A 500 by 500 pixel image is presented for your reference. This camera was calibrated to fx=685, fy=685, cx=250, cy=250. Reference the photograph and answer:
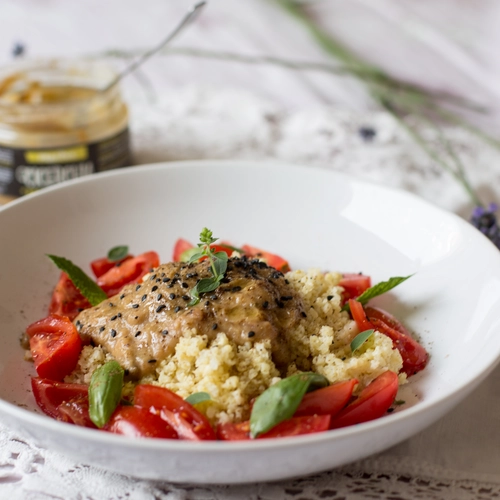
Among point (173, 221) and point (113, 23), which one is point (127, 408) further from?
point (113, 23)

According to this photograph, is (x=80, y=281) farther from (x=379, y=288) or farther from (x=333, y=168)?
(x=333, y=168)

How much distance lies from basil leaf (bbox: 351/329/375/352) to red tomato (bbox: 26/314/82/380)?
3.13ft

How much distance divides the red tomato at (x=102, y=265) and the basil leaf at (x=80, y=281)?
23 centimetres

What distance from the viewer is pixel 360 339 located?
2271 millimetres

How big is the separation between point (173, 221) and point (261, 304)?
1.09m

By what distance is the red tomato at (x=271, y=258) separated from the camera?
291 cm

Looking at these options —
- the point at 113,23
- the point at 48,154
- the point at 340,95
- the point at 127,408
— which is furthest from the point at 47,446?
the point at 113,23

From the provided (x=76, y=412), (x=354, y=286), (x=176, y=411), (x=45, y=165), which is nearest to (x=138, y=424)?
(x=176, y=411)

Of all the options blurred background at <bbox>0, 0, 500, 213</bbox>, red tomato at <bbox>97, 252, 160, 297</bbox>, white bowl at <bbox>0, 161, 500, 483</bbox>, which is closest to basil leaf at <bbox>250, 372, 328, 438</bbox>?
white bowl at <bbox>0, 161, 500, 483</bbox>

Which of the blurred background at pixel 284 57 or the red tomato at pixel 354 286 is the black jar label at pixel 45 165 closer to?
the blurred background at pixel 284 57

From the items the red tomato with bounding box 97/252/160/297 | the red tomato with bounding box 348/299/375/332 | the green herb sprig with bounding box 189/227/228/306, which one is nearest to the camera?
the green herb sprig with bounding box 189/227/228/306

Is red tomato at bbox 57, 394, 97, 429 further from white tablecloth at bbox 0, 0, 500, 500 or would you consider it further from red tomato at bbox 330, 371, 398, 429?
red tomato at bbox 330, 371, 398, 429

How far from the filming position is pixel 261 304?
89.7 inches

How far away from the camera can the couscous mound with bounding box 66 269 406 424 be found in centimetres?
202
